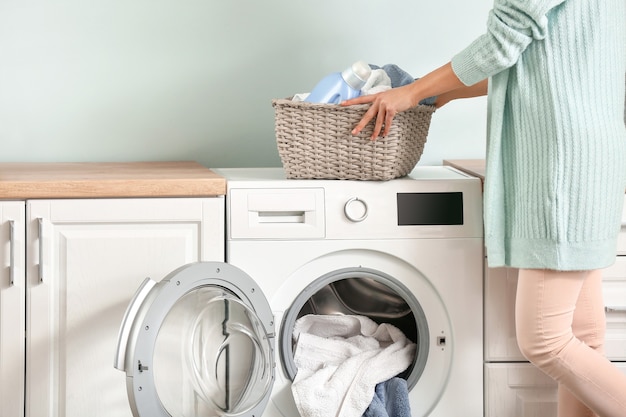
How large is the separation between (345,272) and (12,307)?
0.76m

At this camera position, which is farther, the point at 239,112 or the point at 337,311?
the point at 239,112

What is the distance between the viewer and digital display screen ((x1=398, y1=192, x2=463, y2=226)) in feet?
5.99

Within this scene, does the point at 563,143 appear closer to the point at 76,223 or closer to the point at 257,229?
the point at 257,229

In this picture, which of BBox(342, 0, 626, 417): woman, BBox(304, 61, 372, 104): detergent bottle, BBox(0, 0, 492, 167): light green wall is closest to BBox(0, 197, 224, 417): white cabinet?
BBox(304, 61, 372, 104): detergent bottle

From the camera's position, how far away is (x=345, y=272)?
1824mm

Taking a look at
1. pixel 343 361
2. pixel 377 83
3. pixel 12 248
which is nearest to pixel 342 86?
pixel 377 83

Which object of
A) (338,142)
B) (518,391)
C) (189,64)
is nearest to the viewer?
(338,142)

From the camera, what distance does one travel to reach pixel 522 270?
1.58m

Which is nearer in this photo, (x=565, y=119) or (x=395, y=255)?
(x=565, y=119)

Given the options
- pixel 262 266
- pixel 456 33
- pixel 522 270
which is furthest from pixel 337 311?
pixel 456 33

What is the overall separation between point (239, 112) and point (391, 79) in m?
0.61

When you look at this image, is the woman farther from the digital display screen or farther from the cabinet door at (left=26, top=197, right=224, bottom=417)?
the cabinet door at (left=26, top=197, right=224, bottom=417)

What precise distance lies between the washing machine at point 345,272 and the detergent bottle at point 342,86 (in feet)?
0.65

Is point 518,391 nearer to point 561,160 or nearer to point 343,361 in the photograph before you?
point 343,361
